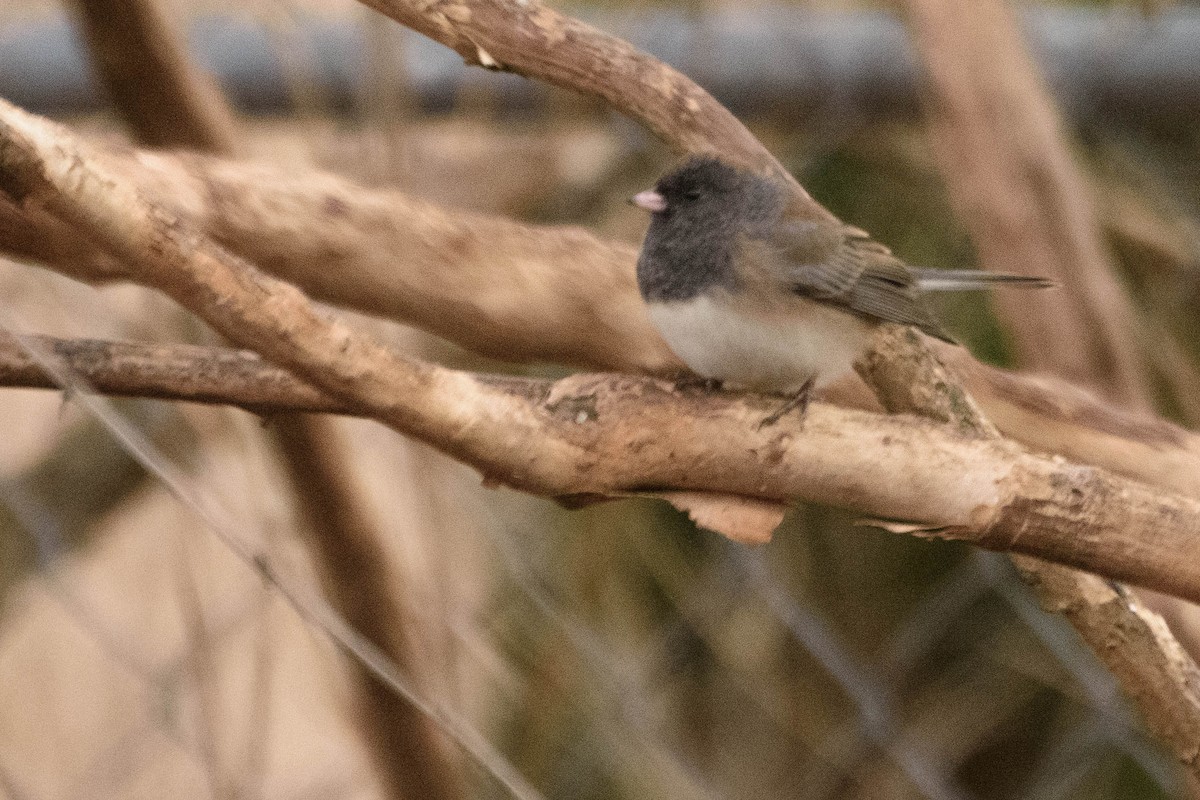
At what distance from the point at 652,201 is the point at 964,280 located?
245 mm

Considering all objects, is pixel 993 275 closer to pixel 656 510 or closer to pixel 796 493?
pixel 796 493

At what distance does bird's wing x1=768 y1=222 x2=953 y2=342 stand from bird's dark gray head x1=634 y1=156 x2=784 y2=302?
29 mm

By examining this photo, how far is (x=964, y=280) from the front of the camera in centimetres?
96

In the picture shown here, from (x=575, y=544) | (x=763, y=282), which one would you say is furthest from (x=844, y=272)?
(x=575, y=544)

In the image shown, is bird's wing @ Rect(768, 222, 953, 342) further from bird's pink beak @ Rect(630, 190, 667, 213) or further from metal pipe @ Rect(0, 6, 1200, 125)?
metal pipe @ Rect(0, 6, 1200, 125)

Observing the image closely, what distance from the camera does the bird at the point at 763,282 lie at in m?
0.87

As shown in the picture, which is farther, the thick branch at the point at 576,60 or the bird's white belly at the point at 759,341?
the bird's white belly at the point at 759,341

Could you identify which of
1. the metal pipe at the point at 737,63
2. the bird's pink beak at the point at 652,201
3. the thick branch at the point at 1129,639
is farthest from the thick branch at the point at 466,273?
the metal pipe at the point at 737,63

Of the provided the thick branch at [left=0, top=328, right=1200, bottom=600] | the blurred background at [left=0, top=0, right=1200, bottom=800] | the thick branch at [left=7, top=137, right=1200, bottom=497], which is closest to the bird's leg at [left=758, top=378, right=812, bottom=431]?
the thick branch at [left=0, top=328, right=1200, bottom=600]

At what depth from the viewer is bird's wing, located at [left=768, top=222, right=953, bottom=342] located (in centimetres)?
89

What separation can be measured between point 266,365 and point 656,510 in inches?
41.2

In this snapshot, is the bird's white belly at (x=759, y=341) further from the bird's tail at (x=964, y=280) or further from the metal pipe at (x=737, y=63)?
the metal pipe at (x=737, y=63)

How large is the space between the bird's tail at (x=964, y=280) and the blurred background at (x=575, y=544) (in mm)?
286

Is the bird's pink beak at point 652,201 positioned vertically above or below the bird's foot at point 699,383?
above
